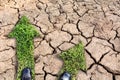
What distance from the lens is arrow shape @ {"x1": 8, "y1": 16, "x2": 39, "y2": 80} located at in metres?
3.14

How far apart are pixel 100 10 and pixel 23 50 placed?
166 cm

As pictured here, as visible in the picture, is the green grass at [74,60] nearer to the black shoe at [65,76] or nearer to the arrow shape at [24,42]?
the black shoe at [65,76]

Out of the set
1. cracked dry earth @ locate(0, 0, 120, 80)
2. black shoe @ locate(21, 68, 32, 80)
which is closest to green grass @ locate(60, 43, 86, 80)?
cracked dry earth @ locate(0, 0, 120, 80)

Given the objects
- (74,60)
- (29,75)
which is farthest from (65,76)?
(29,75)

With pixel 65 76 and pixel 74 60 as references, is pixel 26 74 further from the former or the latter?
pixel 74 60

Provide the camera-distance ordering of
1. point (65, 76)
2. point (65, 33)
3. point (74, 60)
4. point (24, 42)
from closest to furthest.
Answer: point (65, 76) < point (74, 60) < point (24, 42) < point (65, 33)

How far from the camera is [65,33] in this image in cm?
368

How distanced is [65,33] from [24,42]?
69 cm

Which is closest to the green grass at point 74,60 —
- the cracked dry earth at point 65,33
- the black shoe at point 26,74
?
the cracked dry earth at point 65,33

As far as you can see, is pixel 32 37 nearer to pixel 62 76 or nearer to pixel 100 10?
pixel 62 76

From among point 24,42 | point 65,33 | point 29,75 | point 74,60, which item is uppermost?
point 65,33

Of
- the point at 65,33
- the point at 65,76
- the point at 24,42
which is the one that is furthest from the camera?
the point at 65,33

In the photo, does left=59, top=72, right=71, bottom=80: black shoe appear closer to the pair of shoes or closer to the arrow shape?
the pair of shoes

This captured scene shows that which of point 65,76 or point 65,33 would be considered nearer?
point 65,76
